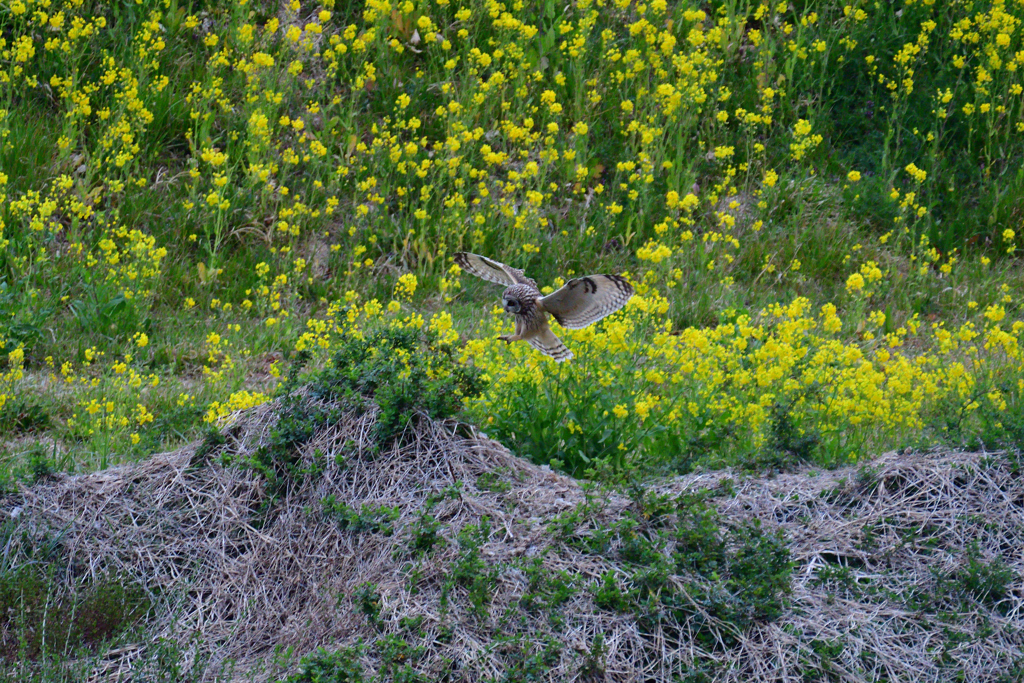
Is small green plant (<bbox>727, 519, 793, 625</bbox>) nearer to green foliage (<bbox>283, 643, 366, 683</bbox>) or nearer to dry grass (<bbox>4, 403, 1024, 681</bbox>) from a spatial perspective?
dry grass (<bbox>4, 403, 1024, 681</bbox>)

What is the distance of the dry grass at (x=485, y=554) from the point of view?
323cm

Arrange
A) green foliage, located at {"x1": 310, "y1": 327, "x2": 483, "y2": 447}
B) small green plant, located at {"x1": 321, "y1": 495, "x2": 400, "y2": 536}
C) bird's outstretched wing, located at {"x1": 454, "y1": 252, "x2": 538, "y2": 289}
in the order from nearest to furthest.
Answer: small green plant, located at {"x1": 321, "y1": 495, "x2": 400, "y2": 536} → green foliage, located at {"x1": 310, "y1": 327, "x2": 483, "y2": 447} → bird's outstretched wing, located at {"x1": 454, "y1": 252, "x2": 538, "y2": 289}

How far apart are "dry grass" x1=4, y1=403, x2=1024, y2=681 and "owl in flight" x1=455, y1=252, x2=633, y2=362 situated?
0.48 meters

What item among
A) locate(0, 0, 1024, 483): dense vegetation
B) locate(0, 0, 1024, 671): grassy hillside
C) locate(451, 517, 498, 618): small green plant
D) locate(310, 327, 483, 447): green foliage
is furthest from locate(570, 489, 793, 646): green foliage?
locate(0, 0, 1024, 483): dense vegetation

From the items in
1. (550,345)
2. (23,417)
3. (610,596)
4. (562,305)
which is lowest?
(23,417)

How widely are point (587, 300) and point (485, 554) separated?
43.2 inches

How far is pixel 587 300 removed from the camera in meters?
4.05

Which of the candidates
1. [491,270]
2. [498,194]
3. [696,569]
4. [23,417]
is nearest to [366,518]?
[696,569]

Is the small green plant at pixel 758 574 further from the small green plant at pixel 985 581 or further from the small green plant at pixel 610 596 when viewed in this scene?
the small green plant at pixel 985 581

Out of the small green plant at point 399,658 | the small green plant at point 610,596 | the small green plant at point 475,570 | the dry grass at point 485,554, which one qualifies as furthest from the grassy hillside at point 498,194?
the small green plant at point 399,658

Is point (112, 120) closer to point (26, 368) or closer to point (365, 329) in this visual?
point (26, 368)

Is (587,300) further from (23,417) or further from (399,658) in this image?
(23,417)

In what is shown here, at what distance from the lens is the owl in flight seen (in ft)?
13.0

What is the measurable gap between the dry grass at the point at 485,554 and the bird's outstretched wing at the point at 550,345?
0.45 m
